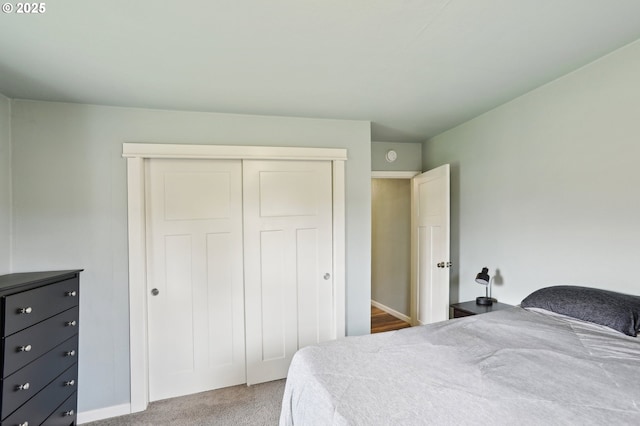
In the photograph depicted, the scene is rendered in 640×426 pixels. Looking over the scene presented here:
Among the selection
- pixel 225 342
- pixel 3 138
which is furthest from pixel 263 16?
pixel 225 342

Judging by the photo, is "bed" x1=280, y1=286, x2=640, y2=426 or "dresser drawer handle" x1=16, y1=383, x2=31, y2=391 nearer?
"bed" x1=280, y1=286, x2=640, y2=426

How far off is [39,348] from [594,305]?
3.26m

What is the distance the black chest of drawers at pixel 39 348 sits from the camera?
157 centimetres

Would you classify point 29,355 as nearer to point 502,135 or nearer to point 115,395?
point 115,395

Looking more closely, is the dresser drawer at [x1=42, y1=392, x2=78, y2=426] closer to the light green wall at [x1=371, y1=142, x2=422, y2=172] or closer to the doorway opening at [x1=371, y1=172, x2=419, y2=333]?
the doorway opening at [x1=371, y1=172, x2=419, y2=333]

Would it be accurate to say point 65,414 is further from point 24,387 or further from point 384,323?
point 384,323

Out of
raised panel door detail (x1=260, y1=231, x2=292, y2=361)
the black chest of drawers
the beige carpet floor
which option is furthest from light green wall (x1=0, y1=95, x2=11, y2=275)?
raised panel door detail (x1=260, y1=231, x2=292, y2=361)

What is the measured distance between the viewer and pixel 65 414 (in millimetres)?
2025

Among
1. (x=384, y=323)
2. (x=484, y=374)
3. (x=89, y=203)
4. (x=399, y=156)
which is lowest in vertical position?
(x=384, y=323)

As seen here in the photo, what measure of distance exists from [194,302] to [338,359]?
1635 mm

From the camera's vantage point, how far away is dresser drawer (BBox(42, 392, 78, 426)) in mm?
1894

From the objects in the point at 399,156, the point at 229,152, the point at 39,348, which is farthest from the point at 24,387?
the point at 399,156

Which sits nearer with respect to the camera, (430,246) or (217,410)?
(217,410)

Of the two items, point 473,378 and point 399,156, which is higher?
point 399,156
